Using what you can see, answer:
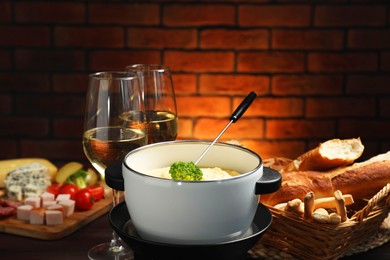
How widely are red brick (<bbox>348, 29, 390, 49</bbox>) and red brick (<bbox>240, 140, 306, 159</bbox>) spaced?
0.42 m

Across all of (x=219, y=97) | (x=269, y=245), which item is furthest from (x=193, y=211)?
(x=219, y=97)

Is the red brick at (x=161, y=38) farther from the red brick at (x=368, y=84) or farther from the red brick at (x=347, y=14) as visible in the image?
the red brick at (x=368, y=84)

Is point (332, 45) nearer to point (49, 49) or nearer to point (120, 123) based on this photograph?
point (49, 49)

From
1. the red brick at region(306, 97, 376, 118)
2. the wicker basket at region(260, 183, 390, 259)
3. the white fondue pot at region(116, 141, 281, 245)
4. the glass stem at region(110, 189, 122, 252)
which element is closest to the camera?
the white fondue pot at region(116, 141, 281, 245)

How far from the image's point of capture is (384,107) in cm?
231

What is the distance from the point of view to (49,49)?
7.42ft

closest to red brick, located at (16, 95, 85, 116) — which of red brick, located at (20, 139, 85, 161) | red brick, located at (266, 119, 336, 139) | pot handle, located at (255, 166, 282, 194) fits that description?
red brick, located at (20, 139, 85, 161)

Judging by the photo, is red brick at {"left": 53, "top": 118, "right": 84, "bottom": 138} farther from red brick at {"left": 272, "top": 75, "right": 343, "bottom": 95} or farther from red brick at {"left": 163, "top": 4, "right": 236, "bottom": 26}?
red brick at {"left": 272, "top": 75, "right": 343, "bottom": 95}

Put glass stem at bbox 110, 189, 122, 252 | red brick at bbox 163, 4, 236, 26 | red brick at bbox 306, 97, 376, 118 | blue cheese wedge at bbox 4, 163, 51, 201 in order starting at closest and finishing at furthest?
glass stem at bbox 110, 189, 122, 252
blue cheese wedge at bbox 4, 163, 51, 201
red brick at bbox 163, 4, 236, 26
red brick at bbox 306, 97, 376, 118

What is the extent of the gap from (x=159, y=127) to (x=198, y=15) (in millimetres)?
1133

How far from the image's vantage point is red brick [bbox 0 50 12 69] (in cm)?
227

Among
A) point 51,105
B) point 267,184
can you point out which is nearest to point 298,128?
point 51,105

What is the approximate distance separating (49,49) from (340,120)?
1.13m

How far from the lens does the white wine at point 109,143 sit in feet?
3.33
